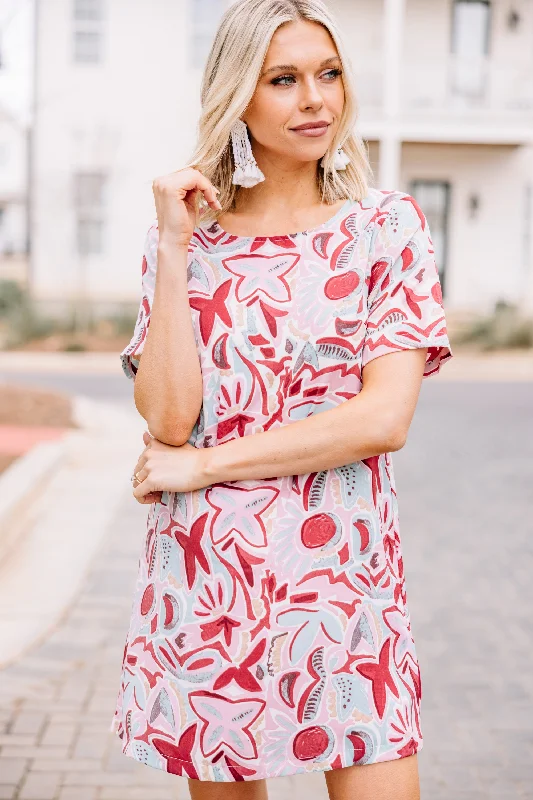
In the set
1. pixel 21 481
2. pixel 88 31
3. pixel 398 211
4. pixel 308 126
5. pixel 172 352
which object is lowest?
pixel 21 481

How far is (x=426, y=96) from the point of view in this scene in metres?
21.7

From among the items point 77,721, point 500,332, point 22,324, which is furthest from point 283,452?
point 22,324

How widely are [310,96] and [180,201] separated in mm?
290

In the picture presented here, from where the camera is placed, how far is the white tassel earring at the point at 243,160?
206cm

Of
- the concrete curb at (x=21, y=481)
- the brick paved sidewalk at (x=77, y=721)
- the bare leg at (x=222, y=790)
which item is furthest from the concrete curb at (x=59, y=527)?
the bare leg at (x=222, y=790)

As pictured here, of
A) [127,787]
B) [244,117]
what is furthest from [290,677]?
[127,787]

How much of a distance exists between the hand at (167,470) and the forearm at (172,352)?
0.05m

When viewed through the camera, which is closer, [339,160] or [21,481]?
[339,160]

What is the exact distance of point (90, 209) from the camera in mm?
21781

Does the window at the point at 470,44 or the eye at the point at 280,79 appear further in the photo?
the window at the point at 470,44

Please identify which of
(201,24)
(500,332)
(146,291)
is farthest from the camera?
(201,24)

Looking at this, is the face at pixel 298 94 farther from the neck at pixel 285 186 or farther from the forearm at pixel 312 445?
the forearm at pixel 312 445

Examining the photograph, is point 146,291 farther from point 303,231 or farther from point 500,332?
point 500,332

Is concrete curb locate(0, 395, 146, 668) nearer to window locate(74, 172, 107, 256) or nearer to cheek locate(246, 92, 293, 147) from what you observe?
cheek locate(246, 92, 293, 147)
